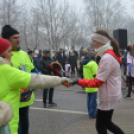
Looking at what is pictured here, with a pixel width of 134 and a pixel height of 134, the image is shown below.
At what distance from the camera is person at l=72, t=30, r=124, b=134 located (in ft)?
9.49

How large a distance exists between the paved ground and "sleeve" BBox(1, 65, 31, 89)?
2657 mm

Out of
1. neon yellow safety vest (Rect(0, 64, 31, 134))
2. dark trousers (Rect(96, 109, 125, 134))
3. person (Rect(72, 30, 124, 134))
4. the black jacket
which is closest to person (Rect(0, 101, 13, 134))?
neon yellow safety vest (Rect(0, 64, 31, 134))

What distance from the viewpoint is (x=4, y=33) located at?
10.0ft

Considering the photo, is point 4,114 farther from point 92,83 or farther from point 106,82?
point 106,82

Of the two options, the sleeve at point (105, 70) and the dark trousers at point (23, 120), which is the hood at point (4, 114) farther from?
the sleeve at point (105, 70)

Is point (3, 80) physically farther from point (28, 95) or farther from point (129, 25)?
point (129, 25)

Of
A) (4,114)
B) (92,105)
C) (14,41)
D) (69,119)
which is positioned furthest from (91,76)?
(4,114)

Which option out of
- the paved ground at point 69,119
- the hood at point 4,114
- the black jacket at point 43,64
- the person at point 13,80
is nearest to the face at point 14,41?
the person at point 13,80

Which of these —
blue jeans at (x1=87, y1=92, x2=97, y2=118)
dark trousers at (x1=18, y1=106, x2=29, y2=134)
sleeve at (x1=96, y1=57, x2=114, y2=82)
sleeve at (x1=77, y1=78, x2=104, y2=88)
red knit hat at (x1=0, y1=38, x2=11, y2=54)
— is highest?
red knit hat at (x1=0, y1=38, x2=11, y2=54)

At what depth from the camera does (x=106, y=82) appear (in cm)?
294

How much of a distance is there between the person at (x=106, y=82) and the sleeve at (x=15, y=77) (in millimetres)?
904

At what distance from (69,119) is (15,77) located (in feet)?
11.5

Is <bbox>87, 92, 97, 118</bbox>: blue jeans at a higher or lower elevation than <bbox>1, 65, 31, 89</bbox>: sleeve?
lower

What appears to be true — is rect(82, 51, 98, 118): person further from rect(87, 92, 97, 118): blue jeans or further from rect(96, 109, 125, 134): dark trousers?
rect(96, 109, 125, 134): dark trousers
